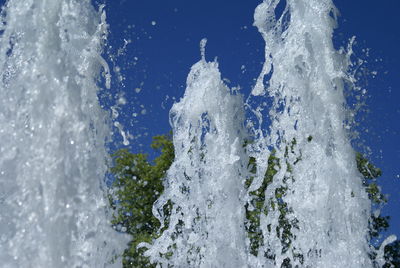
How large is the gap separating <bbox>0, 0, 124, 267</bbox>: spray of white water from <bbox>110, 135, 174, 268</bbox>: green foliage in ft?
44.5

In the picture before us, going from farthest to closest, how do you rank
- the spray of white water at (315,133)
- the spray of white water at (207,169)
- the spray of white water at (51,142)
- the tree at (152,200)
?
the tree at (152,200) < the spray of white water at (207,169) < the spray of white water at (315,133) < the spray of white water at (51,142)

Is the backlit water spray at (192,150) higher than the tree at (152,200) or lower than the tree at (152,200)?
lower

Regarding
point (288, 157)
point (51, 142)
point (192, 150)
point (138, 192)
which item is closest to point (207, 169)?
point (192, 150)

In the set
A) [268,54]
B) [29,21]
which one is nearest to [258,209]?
[268,54]

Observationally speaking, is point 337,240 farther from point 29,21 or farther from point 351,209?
point 29,21

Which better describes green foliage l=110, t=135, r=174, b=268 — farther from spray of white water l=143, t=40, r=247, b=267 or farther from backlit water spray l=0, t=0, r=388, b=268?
spray of white water l=143, t=40, r=247, b=267

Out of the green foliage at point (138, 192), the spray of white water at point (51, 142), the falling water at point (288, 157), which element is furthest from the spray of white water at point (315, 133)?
the green foliage at point (138, 192)

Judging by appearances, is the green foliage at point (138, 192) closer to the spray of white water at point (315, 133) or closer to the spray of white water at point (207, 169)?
the spray of white water at point (207, 169)

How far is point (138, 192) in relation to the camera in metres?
24.2

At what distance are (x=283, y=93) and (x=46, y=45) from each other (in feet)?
19.6

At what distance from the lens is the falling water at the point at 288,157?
10.6m

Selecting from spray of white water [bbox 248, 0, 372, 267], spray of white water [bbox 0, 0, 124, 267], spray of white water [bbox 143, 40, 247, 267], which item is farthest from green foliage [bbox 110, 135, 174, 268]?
spray of white water [bbox 0, 0, 124, 267]

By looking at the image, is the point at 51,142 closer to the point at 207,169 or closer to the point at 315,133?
the point at 315,133

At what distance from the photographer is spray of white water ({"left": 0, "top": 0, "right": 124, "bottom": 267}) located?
21.3 ft
